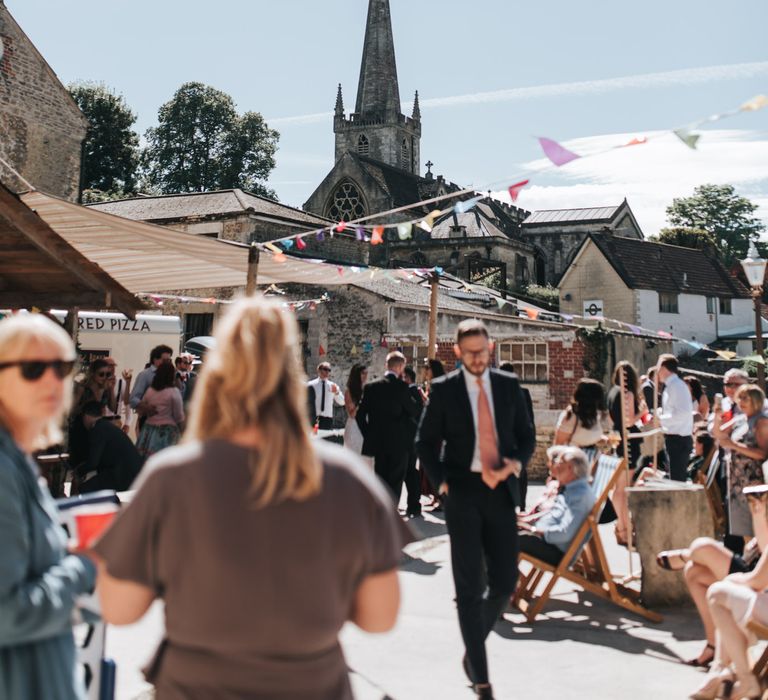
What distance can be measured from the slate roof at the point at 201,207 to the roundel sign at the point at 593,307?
18741 mm

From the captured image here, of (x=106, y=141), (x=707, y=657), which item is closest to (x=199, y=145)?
(x=106, y=141)

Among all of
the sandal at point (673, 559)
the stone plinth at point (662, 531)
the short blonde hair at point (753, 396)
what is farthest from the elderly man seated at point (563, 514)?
the short blonde hair at point (753, 396)

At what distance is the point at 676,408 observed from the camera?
352 inches

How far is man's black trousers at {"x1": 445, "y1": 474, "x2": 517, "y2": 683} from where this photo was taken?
430 centimetres

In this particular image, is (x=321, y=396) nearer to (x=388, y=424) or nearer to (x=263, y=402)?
(x=388, y=424)

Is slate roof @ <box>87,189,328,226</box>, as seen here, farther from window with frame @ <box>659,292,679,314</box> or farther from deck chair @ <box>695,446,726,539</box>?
window with frame @ <box>659,292,679,314</box>

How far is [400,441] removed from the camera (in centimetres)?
838

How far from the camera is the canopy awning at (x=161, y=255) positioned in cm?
735

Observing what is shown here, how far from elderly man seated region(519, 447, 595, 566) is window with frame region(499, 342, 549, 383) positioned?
12.3 meters

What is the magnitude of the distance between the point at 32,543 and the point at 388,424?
6.38 meters

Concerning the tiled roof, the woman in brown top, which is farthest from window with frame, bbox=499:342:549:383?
the tiled roof

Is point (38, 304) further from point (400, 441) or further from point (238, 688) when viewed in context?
point (238, 688)

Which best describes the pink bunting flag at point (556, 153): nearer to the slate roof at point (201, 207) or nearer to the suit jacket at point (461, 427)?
the suit jacket at point (461, 427)

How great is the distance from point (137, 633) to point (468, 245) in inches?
1818
